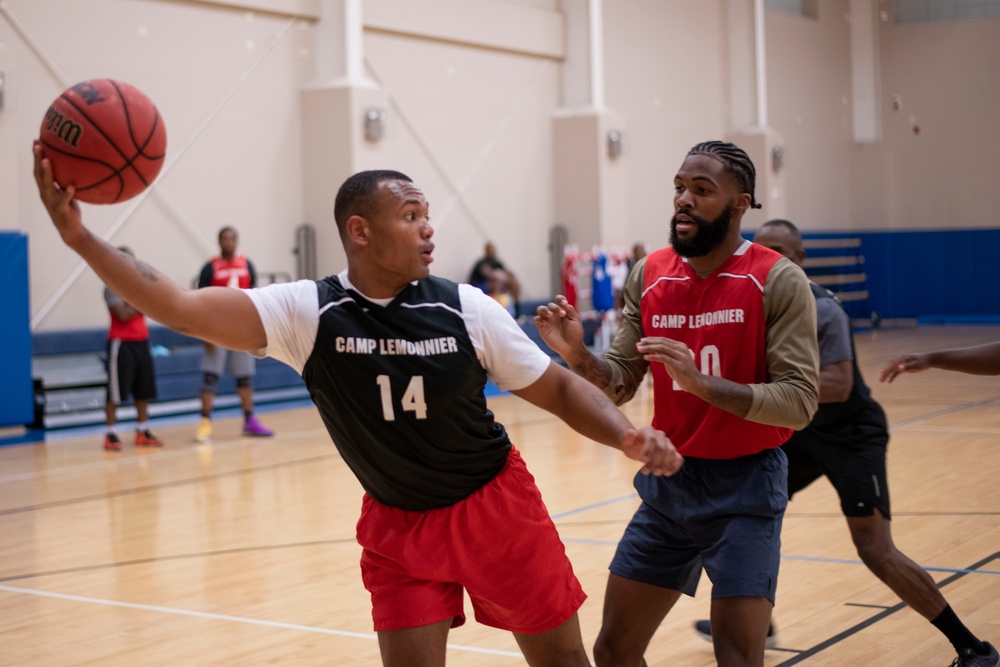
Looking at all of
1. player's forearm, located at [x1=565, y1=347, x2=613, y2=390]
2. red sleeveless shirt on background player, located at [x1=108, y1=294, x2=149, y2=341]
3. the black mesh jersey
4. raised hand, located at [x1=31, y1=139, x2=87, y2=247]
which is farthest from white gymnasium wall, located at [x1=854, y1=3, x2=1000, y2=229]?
raised hand, located at [x1=31, y1=139, x2=87, y2=247]

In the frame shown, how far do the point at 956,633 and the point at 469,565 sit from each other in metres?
2.25

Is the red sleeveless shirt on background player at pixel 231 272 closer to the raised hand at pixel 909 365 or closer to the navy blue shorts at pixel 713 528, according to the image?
the raised hand at pixel 909 365

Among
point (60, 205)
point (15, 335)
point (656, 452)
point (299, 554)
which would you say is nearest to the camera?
point (60, 205)

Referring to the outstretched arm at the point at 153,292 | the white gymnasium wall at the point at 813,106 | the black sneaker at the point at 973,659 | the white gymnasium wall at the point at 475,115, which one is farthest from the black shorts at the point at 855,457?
the white gymnasium wall at the point at 813,106

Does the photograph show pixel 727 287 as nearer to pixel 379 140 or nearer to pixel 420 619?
pixel 420 619

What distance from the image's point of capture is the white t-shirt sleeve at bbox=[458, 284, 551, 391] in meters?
3.18

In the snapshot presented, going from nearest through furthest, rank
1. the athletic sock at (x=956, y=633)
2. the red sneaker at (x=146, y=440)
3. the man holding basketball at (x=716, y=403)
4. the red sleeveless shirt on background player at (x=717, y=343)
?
the man holding basketball at (x=716, y=403) < the red sleeveless shirt on background player at (x=717, y=343) < the athletic sock at (x=956, y=633) < the red sneaker at (x=146, y=440)

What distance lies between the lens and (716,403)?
132 inches

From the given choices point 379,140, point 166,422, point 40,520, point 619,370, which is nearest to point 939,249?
point 379,140

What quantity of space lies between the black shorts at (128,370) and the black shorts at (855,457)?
7.60m

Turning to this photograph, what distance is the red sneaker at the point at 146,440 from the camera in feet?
37.3

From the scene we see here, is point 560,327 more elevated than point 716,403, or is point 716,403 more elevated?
point 560,327

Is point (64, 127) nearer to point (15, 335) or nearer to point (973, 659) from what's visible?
point (973, 659)

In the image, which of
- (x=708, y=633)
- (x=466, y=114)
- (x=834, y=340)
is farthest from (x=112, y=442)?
(x=466, y=114)
